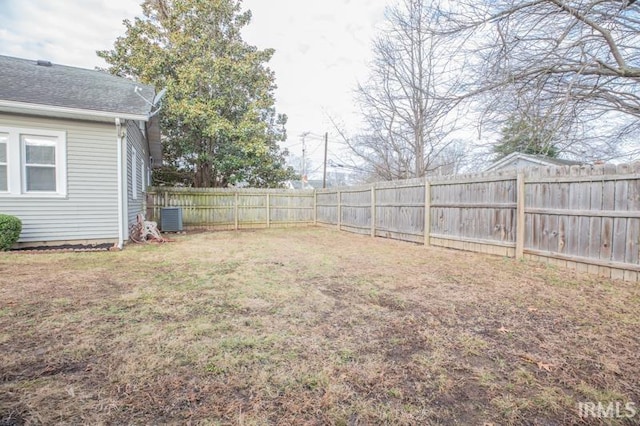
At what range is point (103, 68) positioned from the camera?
15.1m

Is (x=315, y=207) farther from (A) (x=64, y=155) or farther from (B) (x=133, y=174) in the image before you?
(A) (x=64, y=155)

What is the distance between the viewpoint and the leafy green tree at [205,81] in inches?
535

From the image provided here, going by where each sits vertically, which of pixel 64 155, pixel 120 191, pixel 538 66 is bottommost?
pixel 120 191

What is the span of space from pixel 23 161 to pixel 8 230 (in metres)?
1.45

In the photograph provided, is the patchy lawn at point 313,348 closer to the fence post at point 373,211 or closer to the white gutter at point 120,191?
the white gutter at point 120,191

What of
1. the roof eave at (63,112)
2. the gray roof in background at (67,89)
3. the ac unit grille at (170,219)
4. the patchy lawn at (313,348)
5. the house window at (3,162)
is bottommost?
the patchy lawn at (313,348)

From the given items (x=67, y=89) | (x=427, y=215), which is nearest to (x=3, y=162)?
(x=67, y=89)

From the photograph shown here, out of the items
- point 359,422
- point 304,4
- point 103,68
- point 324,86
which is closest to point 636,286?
point 359,422

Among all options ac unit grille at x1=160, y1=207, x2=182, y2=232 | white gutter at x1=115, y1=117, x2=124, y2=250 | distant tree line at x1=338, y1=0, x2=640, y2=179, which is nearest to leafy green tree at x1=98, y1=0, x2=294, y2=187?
ac unit grille at x1=160, y1=207, x2=182, y2=232

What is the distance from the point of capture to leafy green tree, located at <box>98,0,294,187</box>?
13578 millimetres

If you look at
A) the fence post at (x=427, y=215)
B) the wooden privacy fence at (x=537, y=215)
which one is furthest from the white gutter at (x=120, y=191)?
the fence post at (x=427, y=215)

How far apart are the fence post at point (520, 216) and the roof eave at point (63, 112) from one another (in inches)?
303

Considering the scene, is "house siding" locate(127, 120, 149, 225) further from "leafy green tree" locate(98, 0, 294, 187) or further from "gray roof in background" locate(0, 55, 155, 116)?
"leafy green tree" locate(98, 0, 294, 187)

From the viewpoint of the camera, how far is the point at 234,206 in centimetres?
1271
